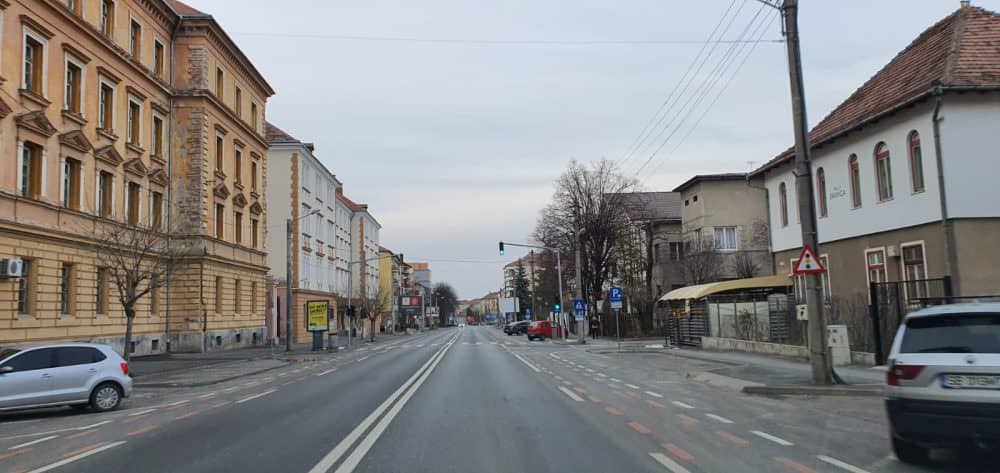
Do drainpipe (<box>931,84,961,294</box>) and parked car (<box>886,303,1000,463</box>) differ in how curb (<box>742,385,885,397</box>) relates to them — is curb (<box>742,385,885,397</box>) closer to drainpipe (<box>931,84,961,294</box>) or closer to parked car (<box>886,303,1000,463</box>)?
parked car (<box>886,303,1000,463</box>)

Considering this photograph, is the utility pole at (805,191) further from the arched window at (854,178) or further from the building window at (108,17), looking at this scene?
the building window at (108,17)

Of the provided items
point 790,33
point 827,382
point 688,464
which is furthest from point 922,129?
point 688,464

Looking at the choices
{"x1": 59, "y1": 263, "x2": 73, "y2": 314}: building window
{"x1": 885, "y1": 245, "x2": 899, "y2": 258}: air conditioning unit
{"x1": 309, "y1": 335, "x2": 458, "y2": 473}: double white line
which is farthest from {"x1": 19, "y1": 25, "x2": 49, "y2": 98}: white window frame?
{"x1": 885, "y1": 245, "x2": 899, "y2": 258}: air conditioning unit

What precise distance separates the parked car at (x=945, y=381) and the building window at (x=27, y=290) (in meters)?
27.1

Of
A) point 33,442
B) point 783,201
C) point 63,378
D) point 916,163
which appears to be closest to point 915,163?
point 916,163

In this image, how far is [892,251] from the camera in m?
24.0

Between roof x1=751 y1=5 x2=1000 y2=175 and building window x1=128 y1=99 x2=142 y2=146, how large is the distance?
95.3ft

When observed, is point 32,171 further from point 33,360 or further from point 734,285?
point 734,285

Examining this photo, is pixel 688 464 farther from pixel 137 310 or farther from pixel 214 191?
pixel 214 191

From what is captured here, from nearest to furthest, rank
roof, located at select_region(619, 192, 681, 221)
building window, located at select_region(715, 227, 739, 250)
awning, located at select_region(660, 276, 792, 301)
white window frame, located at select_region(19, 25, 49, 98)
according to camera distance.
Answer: white window frame, located at select_region(19, 25, 49, 98) → awning, located at select_region(660, 276, 792, 301) → building window, located at select_region(715, 227, 739, 250) → roof, located at select_region(619, 192, 681, 221)

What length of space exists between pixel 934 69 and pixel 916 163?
9.19 feet

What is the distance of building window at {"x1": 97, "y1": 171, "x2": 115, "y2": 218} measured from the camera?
31.6 m

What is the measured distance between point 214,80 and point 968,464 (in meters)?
40.9

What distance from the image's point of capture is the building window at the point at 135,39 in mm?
34928
